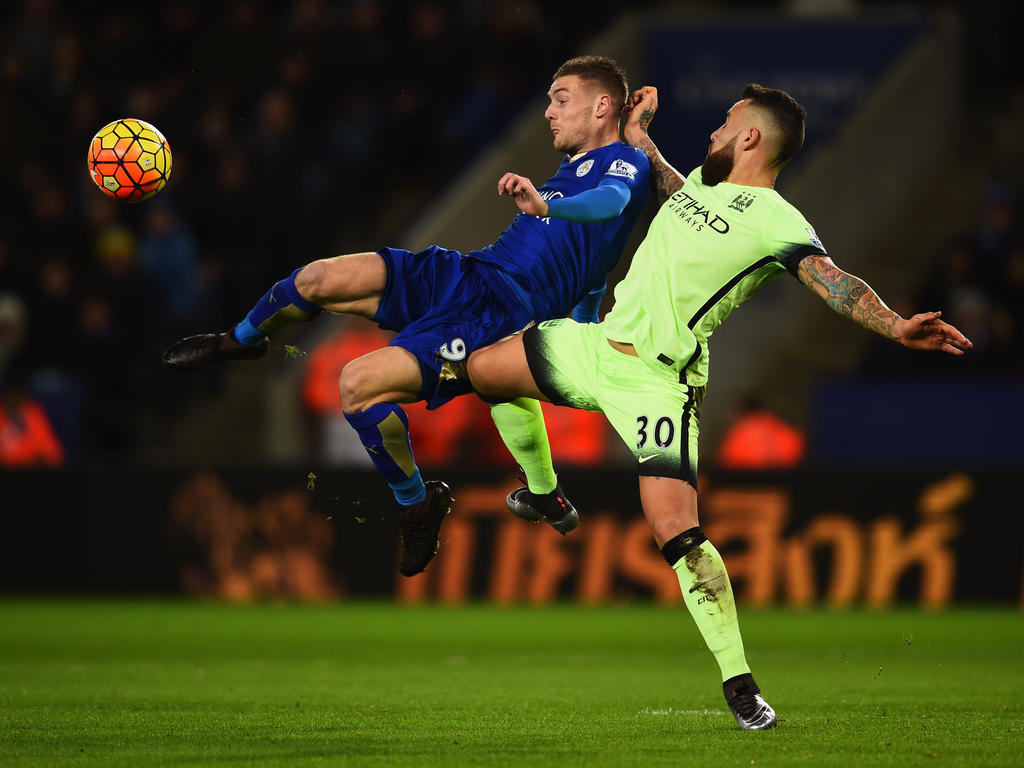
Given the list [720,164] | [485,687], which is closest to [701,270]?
[720,164]

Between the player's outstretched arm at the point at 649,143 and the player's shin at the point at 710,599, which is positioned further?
the player's outstretched arm at the point at 649,143

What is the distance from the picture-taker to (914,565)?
13.8m

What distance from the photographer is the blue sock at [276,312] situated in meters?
7.23

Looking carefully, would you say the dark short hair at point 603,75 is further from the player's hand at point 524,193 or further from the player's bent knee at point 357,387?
the player's bent knee at point 357,387

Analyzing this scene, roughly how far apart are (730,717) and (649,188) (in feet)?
7.82

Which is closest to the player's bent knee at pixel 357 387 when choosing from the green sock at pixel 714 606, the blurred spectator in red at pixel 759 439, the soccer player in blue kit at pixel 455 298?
the soccer player in blue kit at pixel 455 298

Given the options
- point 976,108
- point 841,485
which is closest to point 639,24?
point 976,108

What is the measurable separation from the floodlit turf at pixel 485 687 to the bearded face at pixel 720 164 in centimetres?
227

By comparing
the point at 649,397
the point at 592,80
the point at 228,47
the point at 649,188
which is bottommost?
the point at 649,397

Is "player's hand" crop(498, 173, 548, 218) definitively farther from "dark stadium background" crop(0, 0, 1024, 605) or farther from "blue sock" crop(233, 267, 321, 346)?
"dark stadium background" crop(0, 0, 1024, 605)

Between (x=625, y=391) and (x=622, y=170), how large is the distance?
108 centimetres

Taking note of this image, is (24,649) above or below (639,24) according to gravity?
below

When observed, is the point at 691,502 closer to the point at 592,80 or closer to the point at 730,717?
the point at 730,717

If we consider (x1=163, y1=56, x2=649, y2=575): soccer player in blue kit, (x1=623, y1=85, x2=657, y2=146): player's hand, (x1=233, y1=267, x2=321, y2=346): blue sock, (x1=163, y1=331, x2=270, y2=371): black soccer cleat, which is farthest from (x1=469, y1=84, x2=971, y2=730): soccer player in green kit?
(x1=163, y1=331, x2=270, y2=371): black soccer cleat
